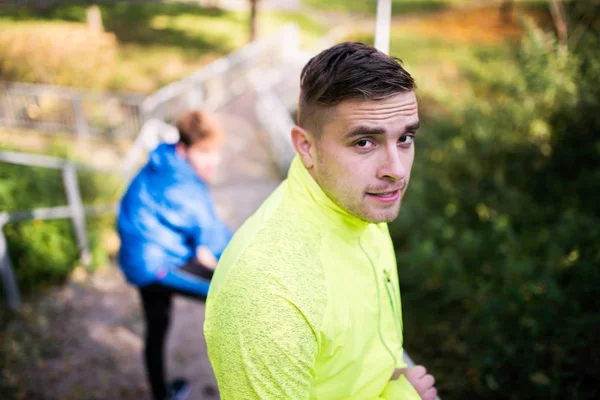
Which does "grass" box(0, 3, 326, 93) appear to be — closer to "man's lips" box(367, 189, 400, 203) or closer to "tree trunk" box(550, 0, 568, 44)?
"tree trunk" box(550, 0, 568, 44)

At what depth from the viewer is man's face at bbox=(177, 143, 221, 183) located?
2.94 m

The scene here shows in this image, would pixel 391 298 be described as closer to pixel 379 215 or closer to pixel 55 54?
pixel 379 215

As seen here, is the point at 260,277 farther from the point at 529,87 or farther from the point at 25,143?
the point at 25,143

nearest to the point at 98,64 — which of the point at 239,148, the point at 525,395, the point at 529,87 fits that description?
the point at 239,148

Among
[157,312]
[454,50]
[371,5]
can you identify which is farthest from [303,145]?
[371,5]

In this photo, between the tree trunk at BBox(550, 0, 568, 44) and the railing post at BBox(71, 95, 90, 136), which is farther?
the railing post at BBox(71, 95, 90, 136)

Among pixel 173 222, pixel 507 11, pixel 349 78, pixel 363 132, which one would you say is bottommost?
pixel 173 222

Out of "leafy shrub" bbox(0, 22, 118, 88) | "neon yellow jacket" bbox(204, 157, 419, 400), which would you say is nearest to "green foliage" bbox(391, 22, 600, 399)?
"neon yellow jacket" bbox(204, 157, 419, 400)

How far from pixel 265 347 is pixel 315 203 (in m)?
0.51

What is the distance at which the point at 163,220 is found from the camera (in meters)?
2.96

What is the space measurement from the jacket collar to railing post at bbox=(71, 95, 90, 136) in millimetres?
11875

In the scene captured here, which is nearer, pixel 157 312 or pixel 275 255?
pixel 275 255

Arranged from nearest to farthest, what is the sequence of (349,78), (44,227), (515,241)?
(349,78)
(515,241)
(44,227)

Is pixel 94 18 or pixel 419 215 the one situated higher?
pixel 94 18
